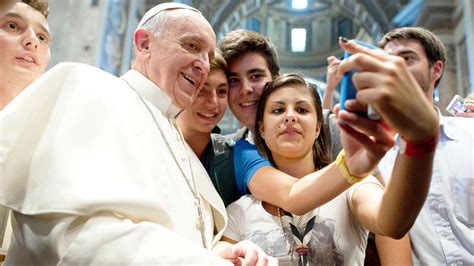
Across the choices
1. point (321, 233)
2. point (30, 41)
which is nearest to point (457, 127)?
point (321, 233)

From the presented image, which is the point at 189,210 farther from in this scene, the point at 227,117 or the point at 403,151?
the point at 227,117

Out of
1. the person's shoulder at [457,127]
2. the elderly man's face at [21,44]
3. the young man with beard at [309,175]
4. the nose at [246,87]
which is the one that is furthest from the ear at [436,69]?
the elderly man's face at [21,44]

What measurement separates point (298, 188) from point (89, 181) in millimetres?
801

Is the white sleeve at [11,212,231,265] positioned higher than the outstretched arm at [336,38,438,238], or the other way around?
the outstretched arm at [336,38,438,238]

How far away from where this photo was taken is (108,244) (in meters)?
1.23

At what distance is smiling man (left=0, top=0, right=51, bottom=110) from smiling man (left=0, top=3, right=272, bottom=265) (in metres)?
0.73

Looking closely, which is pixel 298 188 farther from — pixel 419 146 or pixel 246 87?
pixel 246 87

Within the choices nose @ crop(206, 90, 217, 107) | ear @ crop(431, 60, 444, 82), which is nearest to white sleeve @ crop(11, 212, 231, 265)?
nose @ crop(206, 90, 217, 107)

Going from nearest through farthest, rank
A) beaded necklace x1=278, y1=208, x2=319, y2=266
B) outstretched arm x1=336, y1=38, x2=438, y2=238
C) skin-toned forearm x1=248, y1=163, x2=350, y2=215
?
outstretched arm x1=336, y1=38, x2=438, y2=238 → skin-toned forearm x1=248, y1=163, x2=350, y2=215 → beaded necklace x1=278, y1=208, x2=319, y2=266

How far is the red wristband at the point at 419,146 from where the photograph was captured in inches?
43.9

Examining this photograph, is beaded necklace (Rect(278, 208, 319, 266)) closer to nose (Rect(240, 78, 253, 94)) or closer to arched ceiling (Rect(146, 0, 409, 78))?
nose (Rect(240, 78, 253, 94))

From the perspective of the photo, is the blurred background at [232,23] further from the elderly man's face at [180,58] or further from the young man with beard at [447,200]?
the elderly man's face at [180,58]

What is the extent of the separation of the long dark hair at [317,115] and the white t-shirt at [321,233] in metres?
0.32

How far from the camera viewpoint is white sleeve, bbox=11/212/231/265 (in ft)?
3.98
